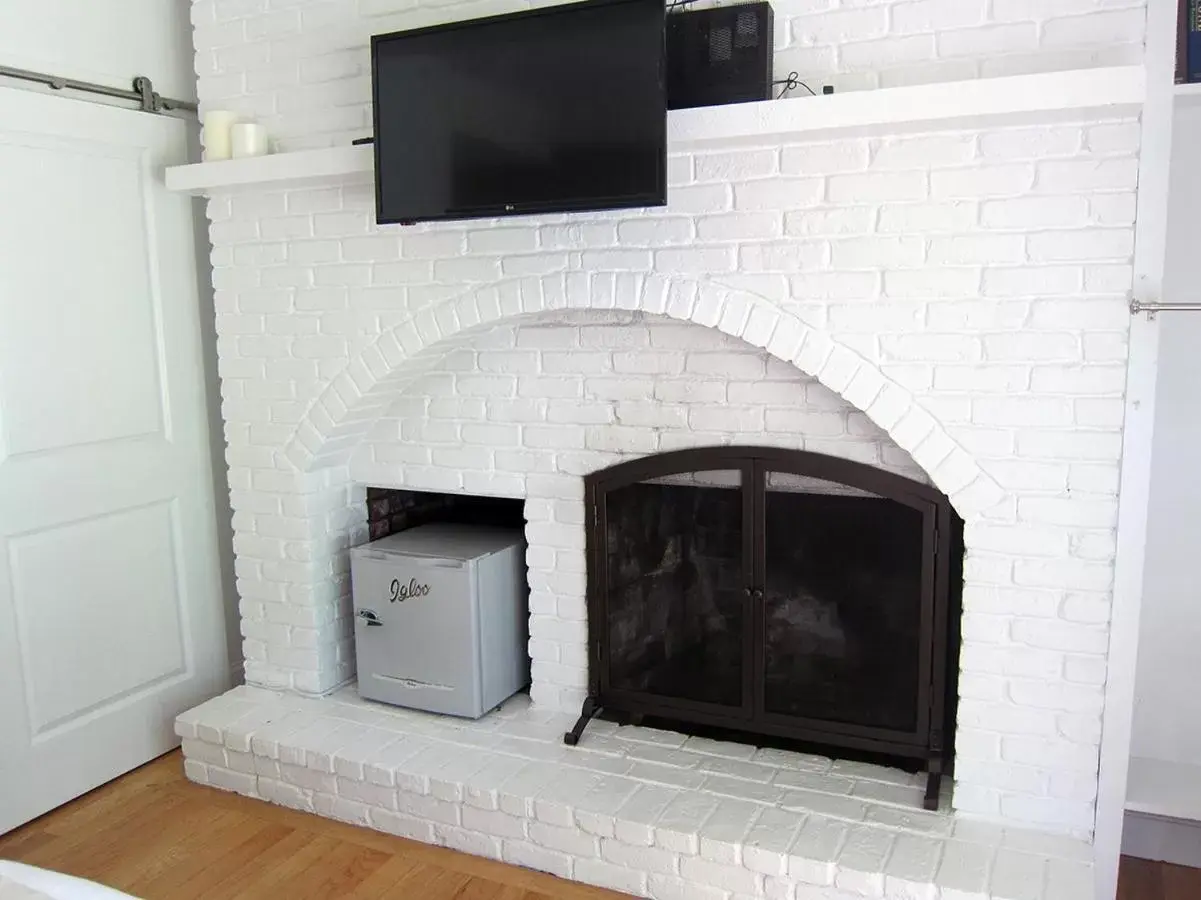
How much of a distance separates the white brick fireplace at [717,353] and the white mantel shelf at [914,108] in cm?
7

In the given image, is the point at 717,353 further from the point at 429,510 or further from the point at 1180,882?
the point at 1180,882

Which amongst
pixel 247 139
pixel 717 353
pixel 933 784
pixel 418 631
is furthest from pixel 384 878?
pixel 247 139

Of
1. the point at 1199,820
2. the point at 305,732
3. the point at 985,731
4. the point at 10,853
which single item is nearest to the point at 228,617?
the point at 305,732

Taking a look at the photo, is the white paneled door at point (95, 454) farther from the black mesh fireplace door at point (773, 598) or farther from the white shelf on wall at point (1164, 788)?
the white shelf on wall at point (1164, 788)

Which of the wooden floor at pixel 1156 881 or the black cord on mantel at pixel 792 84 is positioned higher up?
the black cord on mantel at pixel 792 84

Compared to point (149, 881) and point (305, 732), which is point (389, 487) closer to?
point (305, 732)

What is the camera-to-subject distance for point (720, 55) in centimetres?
208

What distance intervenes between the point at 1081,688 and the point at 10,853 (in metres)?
2.52

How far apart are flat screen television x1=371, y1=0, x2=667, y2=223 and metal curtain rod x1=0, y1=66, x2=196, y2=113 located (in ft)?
3.03

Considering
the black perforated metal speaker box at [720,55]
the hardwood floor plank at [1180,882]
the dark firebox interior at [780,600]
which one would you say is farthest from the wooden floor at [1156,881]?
the black perforated metal speaker box at [720,55]

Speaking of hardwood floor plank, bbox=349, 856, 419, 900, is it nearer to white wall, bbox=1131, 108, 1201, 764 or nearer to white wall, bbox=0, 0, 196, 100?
white wall, bbox=1131, 108, 1201, 764

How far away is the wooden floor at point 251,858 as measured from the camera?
7.55 feet

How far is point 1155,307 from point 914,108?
58 cm

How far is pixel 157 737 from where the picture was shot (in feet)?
9.84
